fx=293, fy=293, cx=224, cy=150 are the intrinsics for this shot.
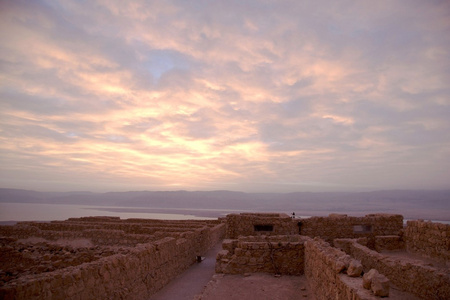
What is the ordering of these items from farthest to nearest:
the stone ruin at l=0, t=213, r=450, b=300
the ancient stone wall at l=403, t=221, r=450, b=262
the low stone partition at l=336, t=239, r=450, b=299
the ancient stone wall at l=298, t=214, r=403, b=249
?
1. the ancient stone wall at l=298, t=214, r=403, b=249
2. the ancient stone wall at l=403, t=221, r=450, b=262
3. the low stone partition at l=336, t=239, r=450, b=299
4. the stone ruin at l=0, t=213, r=450, b=300

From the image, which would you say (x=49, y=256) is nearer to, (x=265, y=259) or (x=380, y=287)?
(x=265, y=259)

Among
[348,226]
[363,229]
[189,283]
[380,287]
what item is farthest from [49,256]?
[363,229]

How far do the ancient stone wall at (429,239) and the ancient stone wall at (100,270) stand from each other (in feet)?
36.4

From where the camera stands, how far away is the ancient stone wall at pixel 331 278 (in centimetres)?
433

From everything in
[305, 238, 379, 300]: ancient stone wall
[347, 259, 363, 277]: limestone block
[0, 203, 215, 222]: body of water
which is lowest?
[0, 203, 215, 222]: body of water

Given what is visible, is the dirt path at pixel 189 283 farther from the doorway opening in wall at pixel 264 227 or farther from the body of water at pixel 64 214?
the body of water at pixel 64 214

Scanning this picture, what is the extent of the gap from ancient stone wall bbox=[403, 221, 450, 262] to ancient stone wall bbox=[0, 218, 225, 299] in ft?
36.4

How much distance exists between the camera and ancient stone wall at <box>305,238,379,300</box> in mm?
4328

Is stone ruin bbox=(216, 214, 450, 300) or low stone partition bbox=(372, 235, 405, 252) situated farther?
low stone partition bbox=(372, 235, 405, 252)

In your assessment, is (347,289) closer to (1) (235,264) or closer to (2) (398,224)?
(1) (235,264)

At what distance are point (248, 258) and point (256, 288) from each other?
153cm

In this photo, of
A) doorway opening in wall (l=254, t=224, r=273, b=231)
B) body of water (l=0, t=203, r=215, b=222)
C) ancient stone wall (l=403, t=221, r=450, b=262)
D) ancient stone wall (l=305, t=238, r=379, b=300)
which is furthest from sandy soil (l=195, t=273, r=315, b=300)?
body of water (l=0, t=203, r=215, b=222)

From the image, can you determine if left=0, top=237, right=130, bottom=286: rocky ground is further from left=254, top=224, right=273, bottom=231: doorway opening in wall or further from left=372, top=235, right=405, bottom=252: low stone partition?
left=372, top=235, right=405, bottom=252: low stone partition

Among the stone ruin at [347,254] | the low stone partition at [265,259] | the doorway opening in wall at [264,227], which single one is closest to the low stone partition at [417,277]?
the stone ruin at [347,254]
